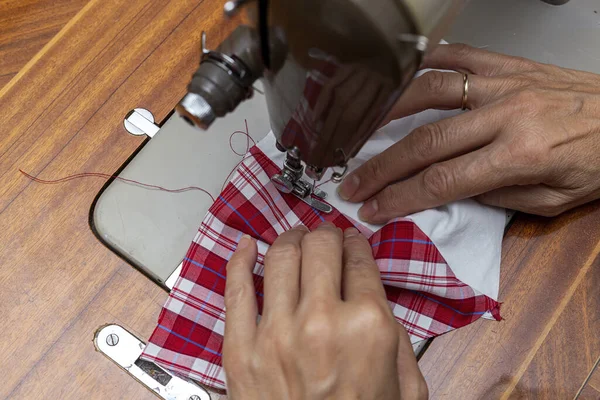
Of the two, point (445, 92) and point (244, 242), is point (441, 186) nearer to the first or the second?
point (445, 92)

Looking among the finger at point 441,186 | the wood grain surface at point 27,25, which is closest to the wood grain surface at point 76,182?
the wood grain surface at point 27,25

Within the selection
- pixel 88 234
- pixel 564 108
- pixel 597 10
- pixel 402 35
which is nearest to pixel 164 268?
pixel 88 234

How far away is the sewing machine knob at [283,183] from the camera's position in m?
0.64

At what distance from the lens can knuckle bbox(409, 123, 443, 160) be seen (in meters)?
0.63

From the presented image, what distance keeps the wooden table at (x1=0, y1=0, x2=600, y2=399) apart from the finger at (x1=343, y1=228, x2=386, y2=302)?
18 cm

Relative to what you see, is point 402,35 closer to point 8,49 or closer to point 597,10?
point 597,10

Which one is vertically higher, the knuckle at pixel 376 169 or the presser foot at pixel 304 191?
the knuckle at pixel 376 169

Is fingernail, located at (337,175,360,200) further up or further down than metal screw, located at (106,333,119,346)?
further up

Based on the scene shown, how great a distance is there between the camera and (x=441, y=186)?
62 cm

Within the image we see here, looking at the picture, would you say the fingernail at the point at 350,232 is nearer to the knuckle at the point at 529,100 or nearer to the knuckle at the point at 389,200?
the knuckle at the point at 389,200

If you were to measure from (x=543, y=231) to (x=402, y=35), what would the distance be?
453mm

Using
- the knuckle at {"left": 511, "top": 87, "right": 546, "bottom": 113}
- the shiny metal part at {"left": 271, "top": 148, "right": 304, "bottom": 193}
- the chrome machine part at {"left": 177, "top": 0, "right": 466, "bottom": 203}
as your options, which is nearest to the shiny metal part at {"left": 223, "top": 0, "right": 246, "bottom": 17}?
the chrome machine part at {"left": 177, "top": 0, "right": 466, "bottom": 203}

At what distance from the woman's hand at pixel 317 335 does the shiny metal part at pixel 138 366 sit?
0.13 meters

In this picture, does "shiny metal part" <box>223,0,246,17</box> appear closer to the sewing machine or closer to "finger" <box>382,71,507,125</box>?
the sewing machine
